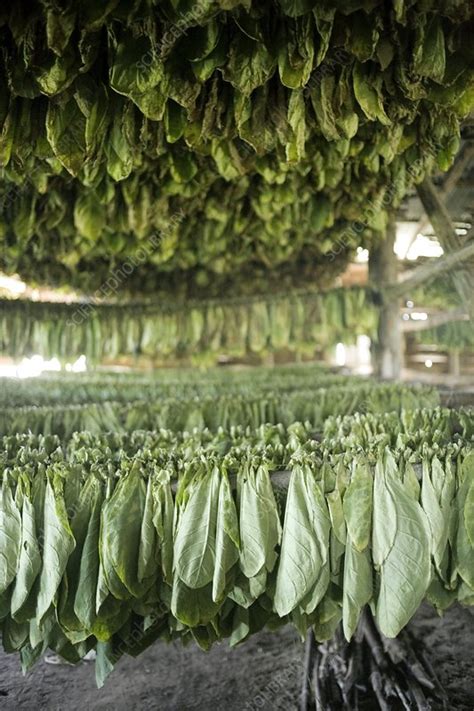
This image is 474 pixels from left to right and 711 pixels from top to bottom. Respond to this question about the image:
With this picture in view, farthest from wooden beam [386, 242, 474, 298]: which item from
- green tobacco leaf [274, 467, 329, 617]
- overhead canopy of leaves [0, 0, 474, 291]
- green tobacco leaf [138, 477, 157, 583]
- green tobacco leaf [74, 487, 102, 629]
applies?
green tobacco leaf [74, 487, 102, 629]

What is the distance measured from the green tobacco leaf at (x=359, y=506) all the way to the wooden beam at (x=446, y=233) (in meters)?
1.82

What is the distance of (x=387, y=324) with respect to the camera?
172 inches

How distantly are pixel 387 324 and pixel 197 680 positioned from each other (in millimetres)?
3081

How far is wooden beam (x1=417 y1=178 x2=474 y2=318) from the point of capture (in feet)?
9.46

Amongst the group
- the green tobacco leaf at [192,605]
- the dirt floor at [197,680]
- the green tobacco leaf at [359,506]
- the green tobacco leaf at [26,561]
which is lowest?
the dirt floor at [197,680]

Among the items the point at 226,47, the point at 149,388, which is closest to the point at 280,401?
the point at 149,388

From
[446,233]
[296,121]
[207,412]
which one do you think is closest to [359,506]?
[296,121]

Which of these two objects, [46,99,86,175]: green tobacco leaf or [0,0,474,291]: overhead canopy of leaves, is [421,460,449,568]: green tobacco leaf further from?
[46,99,86,175]: green tobacco leaf

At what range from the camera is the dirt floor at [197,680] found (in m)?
2.18

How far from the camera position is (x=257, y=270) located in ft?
16.9

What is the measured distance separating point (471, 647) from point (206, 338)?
2.92 meters

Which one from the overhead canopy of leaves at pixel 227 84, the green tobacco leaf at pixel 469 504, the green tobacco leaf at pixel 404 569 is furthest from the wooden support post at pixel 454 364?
the green tobacco leaf at pixel 404 569

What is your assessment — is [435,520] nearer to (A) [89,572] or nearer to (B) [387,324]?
(A) [89,572]

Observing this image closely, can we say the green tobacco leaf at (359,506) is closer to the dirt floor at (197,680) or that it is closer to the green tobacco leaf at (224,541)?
the green tobacco leaf at (224,541)
